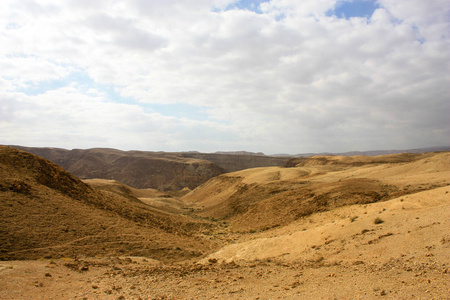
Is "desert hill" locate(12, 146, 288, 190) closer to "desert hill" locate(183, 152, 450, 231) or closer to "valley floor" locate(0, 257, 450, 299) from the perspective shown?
"desert hill" locate(183, 152, 450, 231)

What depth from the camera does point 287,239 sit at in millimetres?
11031

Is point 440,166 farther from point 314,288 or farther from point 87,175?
point 87,175

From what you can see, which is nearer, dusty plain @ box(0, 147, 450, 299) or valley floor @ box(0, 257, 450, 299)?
valley floor @ box(0, 257, 450, 299)

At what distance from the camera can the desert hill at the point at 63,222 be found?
33.6ft

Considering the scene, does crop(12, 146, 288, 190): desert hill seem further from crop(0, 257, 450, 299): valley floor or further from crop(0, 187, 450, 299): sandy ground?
crop(0, 257, 450, 299): valley floor

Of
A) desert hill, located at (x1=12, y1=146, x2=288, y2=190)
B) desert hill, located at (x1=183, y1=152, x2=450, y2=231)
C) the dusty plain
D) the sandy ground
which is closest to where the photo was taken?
the sandy ground

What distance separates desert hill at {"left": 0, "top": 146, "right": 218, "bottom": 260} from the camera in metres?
10.2

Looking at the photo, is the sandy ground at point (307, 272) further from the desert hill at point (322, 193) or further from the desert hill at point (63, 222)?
the desert hill at point (322, 193)

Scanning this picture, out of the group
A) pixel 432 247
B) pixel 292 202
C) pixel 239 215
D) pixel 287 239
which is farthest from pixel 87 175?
pixel 432 247

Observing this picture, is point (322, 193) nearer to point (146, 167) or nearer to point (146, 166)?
point (146, 167)

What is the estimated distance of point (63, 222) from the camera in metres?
11.9

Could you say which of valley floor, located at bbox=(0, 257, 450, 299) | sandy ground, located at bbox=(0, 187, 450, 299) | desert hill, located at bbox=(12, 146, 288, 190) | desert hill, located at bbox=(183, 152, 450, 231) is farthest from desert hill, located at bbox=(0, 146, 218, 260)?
Answer: desert hill, located at bbox=(12, 146, 288, 190)

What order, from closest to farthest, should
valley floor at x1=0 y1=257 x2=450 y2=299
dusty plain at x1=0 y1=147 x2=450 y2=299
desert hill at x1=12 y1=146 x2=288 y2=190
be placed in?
valley floor at x1=0 y1=257 x2=450 y2=299 → dusty plain at x1=0 y1=147 x2=450 y2=299 → desert hill at x1=12 y1=146 x2=288 y2=190

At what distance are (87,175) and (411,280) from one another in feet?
253
